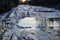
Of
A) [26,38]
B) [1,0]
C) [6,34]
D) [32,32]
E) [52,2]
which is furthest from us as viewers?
[52,2]

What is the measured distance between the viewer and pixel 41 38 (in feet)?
9.95

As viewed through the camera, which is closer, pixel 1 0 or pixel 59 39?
pixel 59 39

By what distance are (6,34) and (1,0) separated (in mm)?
4611

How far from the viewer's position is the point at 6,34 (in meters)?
3.21

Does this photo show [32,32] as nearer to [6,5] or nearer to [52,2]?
[6,5]

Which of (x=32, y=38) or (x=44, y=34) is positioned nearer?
(x=32, y=38)

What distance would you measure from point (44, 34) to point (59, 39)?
0.42 metres

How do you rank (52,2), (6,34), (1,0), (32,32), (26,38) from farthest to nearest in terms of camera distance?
1. (52,2)
2. (1,0)
3. (32,32)
4. (6,34)
5. (26,38)

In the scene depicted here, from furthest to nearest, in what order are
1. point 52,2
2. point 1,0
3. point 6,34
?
point 52,2
point 1,0
point 6,34

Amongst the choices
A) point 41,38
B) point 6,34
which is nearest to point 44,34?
point 41,38

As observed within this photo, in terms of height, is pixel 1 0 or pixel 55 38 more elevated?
pixel 1 0

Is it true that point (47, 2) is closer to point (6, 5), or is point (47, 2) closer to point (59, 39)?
point (6, 5)

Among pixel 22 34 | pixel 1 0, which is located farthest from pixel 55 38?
pixel 1 0

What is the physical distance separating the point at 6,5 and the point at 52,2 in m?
3.60
